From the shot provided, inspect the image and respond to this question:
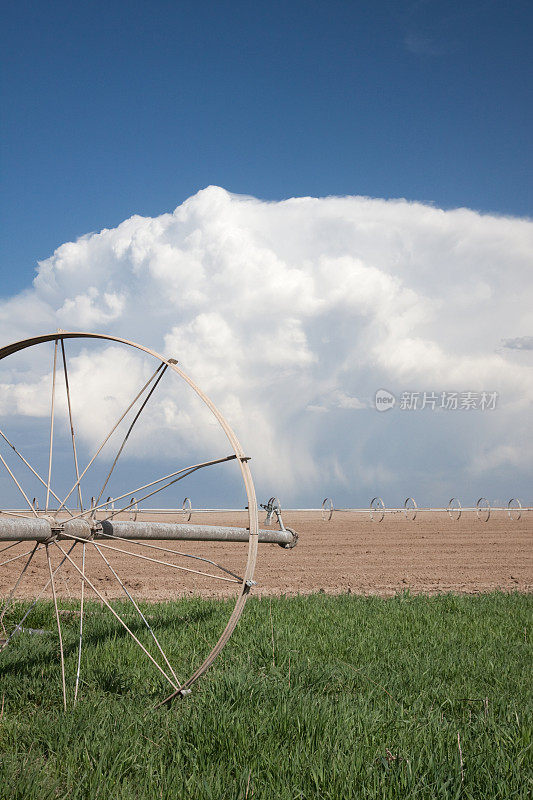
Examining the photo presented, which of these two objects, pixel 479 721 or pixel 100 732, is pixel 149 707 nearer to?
pixel 100 732

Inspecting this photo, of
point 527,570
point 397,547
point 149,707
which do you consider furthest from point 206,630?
point 397,547

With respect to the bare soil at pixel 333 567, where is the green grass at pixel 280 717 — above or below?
above

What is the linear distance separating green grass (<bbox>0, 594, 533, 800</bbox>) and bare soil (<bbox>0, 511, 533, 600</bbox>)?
3.89 feet

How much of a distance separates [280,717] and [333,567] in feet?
32.6

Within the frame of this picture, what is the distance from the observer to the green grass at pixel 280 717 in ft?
8.80

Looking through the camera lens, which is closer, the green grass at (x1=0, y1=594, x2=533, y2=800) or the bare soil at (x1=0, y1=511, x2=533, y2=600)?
the green grass at (x1=0, y1=594, x2=533, y2=800)

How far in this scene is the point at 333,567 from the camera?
1288cm

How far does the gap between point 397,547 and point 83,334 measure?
586 inches

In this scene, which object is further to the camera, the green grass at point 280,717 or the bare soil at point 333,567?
the bare soil at point 333,567

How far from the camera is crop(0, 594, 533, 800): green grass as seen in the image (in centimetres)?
268

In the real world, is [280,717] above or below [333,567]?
above

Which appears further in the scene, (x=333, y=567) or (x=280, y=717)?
(x=333, y=567)

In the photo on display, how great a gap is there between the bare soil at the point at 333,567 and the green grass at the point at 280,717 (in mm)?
1185

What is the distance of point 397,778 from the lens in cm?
270
